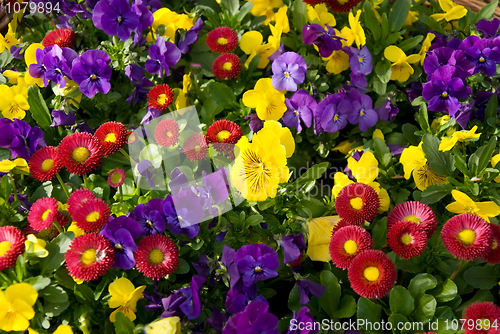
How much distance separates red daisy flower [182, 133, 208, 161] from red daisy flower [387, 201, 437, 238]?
1.49ft

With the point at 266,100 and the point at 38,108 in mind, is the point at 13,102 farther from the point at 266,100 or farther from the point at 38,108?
the point at 266,100

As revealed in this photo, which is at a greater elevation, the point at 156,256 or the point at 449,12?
the point at 449,12

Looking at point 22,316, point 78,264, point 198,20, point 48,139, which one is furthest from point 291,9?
point 22,316

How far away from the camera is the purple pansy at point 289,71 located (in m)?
1.27

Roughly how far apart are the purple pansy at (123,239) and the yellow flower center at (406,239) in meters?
0.54

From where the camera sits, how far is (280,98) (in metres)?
1.29

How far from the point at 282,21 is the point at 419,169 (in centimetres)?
60

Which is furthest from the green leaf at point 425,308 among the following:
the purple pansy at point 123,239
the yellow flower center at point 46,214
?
the yellow flower center at point 46,214

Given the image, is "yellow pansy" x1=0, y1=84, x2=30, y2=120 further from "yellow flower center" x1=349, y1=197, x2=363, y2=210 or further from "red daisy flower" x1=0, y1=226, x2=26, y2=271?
"yellow flower center" x1=349, y1=197, x2=363, y2=210

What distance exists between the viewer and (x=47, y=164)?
3.53 ft

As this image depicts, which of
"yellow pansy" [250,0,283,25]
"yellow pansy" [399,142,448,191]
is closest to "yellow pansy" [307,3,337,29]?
"yellow pansy" [250,0,283,25]

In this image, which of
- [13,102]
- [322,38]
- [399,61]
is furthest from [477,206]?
[13,102]

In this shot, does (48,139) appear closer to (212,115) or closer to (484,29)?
(212,115)

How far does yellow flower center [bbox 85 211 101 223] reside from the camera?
914mm
